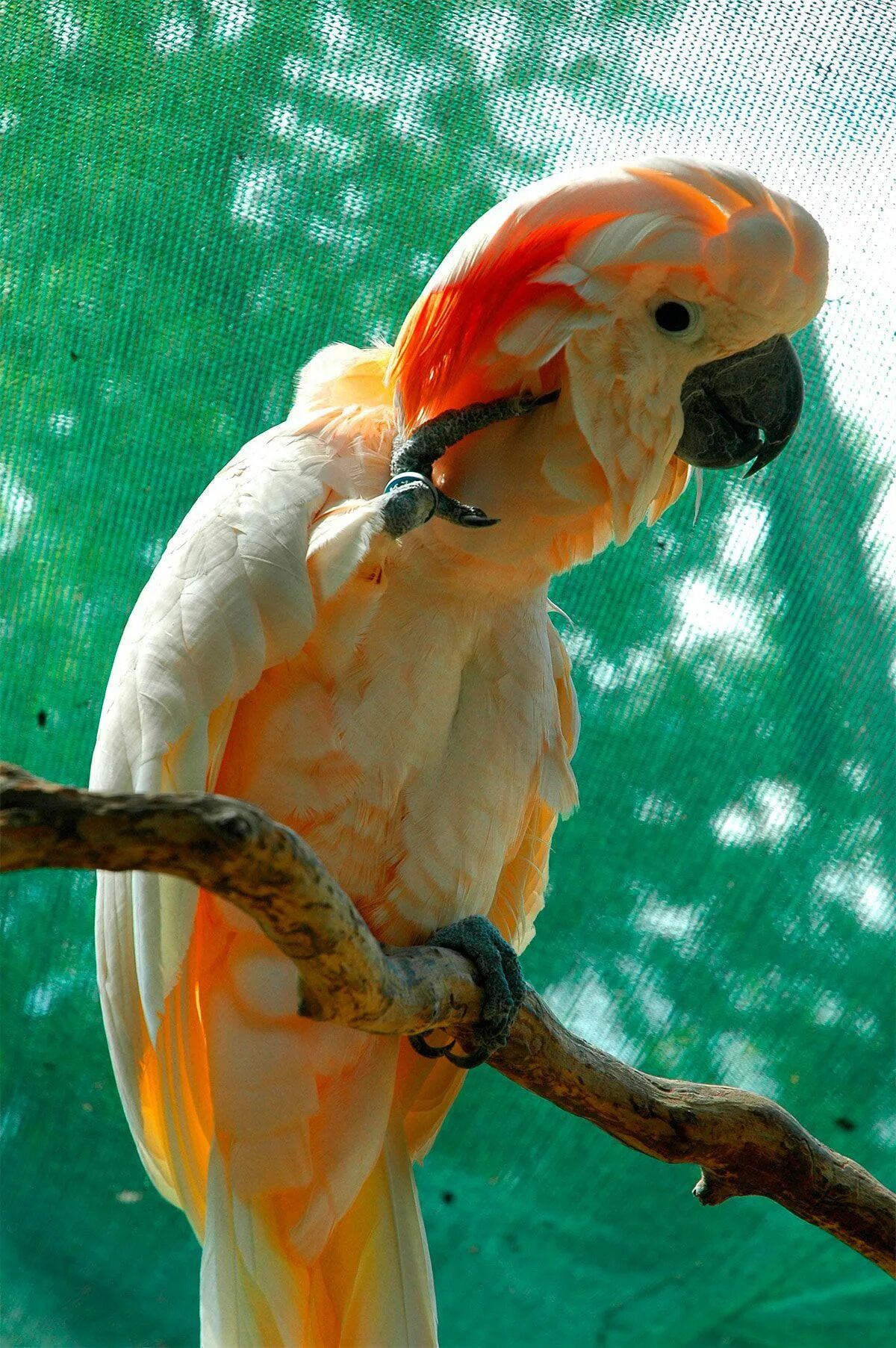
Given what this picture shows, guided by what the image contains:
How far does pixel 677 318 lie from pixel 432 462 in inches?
13.9

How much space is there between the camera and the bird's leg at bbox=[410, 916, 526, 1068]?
1.63m

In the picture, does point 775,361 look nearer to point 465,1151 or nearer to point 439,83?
point 439,83

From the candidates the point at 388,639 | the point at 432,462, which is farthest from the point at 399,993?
the point at 432,462

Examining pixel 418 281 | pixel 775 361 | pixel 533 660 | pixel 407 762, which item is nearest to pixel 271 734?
pixel 407 762

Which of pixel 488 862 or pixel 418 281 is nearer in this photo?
pixel 488 862

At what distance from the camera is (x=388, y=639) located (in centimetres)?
163

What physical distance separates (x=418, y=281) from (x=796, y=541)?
83 centimetres

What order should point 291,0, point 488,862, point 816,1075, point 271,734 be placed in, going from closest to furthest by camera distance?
point 271,734 < point 488,862 < point 291,0 < point 816,1075

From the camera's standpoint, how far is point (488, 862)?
1.79 meters

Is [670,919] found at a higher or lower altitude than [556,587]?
lower

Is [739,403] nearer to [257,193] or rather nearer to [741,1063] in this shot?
[257,193]

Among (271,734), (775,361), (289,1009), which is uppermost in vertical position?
(775,361)

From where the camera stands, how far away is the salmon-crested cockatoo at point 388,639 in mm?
1561

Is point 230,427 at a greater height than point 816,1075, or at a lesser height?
greater
